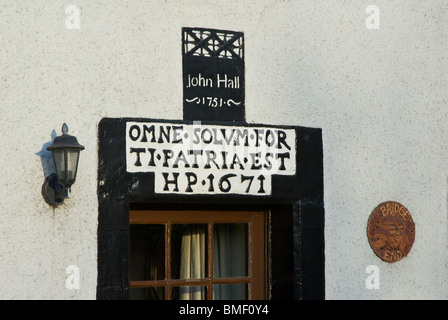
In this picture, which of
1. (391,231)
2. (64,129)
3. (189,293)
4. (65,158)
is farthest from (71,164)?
(391,231)

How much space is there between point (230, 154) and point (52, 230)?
1115mm

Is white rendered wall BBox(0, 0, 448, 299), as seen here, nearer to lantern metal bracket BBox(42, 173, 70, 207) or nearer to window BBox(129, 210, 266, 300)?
lantern metal bracket BBox(42, 173, 70, 207)

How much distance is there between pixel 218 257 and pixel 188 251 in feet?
0.65

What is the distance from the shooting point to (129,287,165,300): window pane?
4512 mm

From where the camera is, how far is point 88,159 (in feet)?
14.0

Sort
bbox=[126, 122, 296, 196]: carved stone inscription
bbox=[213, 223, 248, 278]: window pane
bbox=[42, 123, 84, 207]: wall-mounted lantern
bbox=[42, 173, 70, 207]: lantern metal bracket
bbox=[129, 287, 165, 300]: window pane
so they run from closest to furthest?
bbox=[42, 123, 84, 207]: wall-mounted lantern < bbox=[42, 173, 70, 207]: lantern metal bracket < bbox=[126, 122, 296, 196]: carved stone inscription < bbox=[129, 287, 165, 300]: window pane < bbox=[213, 223, 248, 278]: window pane

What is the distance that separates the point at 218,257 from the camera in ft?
15.6

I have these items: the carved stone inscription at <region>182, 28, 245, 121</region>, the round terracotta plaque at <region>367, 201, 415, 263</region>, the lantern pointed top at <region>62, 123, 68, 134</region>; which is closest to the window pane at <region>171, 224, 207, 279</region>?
the carved stone inscription at <region>182, 28, 245, 121</region>

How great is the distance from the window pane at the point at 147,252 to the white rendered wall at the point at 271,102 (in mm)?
368

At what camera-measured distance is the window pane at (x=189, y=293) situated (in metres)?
4.61

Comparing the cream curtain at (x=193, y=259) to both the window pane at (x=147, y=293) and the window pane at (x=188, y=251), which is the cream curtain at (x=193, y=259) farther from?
the window pane at (x=147, y=293)

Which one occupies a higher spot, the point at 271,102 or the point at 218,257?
the point at 271,102

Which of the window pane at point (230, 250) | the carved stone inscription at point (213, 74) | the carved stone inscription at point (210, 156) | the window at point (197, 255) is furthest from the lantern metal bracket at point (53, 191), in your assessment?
the window pane at point (230, 250)

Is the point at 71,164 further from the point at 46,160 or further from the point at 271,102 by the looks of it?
the point at 271,102
